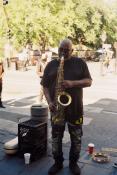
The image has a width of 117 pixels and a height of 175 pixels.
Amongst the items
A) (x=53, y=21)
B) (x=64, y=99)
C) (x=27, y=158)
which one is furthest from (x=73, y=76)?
(x=53, y=21)

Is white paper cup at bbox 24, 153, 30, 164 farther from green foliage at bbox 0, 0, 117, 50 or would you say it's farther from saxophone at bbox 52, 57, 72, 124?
green foliage at bbox 0, 0, 117, 50

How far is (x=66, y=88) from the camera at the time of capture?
546cm

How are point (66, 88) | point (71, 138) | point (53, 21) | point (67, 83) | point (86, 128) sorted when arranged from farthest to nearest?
point (53, 21) → point (86, 128) → point (71, 138) → point (66, 88) → point (67, 83)

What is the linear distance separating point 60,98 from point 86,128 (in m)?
3.80

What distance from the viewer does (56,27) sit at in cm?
3189

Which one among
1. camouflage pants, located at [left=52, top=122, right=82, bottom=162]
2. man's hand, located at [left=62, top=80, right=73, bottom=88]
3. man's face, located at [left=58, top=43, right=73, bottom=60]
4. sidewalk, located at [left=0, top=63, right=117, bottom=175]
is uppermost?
man's face, located at [left=58, top=43, right=73, bottom=60]

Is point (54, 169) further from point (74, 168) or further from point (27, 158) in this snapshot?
point (27, 158)

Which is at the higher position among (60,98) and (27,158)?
(60,98)

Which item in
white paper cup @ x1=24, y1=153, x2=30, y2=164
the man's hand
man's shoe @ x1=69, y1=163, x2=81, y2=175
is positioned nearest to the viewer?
the man's hand

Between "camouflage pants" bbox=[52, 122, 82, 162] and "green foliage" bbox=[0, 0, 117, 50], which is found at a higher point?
"green foliage" bbox=[0, 0, 117, 50]

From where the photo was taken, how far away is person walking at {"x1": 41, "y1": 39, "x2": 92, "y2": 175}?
5.44 meters

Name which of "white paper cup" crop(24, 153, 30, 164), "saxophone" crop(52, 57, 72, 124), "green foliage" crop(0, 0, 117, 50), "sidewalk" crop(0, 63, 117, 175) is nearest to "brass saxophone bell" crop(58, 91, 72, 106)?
"saxophone" crop(52, 57, 72, 124)

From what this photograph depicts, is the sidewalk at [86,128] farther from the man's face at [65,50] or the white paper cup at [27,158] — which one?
the man's face at [65,50]

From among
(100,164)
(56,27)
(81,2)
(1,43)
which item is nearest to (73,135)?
(100,164)
